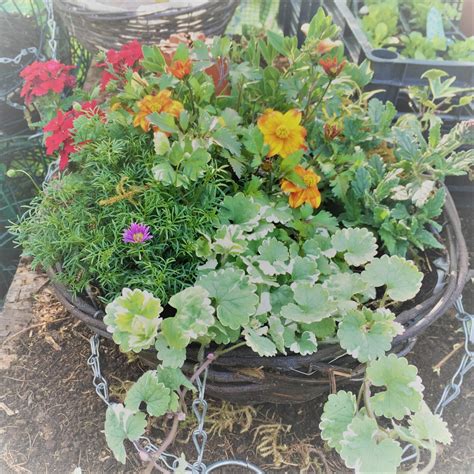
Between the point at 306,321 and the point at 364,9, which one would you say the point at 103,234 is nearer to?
the point at 306,321

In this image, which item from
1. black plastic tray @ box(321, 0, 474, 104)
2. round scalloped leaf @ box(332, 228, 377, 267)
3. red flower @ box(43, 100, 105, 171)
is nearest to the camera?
round scalloped leaf @ box(332, 228, 377, 267)

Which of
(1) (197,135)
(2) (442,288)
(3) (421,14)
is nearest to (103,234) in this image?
(1) (197,135)

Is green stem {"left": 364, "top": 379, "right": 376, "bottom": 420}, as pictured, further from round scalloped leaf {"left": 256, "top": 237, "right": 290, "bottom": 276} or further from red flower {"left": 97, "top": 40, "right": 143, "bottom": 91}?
red flower {"left": 97, "top": 40, "right": 143, "bottom": 91}

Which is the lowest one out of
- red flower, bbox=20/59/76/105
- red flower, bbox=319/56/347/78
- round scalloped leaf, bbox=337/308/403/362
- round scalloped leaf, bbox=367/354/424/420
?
round scalloped leaf, bbox=367/354/424/420

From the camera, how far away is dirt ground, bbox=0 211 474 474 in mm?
1131

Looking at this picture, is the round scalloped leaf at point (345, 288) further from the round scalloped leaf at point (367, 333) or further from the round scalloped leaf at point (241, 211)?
the round scalloped leaf at point (241, 211)

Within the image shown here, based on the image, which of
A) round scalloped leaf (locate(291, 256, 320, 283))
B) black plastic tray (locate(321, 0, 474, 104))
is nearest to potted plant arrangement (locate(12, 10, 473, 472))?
round scalloped leaf (locate(291, 256, 320, 283))

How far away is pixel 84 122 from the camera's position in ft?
3.69

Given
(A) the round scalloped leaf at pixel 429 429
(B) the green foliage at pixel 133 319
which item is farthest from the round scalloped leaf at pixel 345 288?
(B) the green foliage at pixel 133 319

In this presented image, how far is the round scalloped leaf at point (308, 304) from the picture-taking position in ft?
2.95

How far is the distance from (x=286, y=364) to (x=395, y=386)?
188mm

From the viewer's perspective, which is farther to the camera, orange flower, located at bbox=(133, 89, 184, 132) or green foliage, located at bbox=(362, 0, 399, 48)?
green foliage, located at bbox=(362, 0, 399, 48)

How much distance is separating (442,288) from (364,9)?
1431 mm

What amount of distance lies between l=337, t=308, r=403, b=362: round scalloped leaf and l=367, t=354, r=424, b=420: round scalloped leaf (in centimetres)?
2
